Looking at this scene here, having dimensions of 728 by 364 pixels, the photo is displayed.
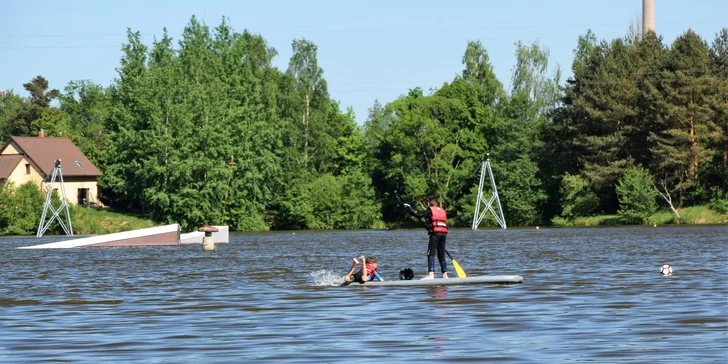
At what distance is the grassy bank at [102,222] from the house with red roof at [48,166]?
35.6ft

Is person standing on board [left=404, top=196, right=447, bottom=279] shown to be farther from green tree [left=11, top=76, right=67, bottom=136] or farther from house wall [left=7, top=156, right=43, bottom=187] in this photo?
green tree [left=11, top=76, right=67, bottom=136]

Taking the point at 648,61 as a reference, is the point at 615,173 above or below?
below

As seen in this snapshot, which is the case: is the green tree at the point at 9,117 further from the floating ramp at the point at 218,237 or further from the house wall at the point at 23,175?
the floating ramp at the point at 218,237

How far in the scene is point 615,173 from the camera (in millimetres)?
100438

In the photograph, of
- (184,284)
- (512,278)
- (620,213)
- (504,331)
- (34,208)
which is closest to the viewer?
(504,331)

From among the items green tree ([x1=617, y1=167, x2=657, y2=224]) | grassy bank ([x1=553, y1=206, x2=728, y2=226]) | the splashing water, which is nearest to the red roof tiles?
grassy bank ([x1=553, y1=206, x2=728, y2=226])

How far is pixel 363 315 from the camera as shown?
20844 millimetres

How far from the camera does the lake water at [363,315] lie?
15.7 metres

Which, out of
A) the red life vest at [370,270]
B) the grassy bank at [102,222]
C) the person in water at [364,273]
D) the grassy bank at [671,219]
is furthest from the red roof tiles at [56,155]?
the red life vest at [370,270]

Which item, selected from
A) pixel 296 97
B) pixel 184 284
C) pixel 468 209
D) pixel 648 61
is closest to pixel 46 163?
pixel 296 97

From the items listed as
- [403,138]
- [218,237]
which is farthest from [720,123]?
[218,237]

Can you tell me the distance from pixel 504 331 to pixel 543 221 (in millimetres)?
91229

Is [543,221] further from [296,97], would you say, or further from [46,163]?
[46,163]

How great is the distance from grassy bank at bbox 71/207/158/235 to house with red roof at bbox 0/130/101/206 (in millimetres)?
10858
